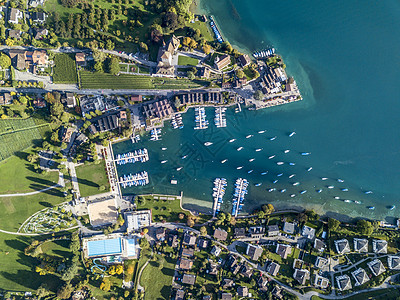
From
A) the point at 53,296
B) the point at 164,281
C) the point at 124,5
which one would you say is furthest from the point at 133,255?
the point at 124,5

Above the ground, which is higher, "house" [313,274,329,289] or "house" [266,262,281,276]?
"house" [266,262,281,276]

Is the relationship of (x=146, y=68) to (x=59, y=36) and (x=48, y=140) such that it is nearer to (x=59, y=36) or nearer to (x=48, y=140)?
(x=59, y=36)

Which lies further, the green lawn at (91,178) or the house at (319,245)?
the green lawn at (91,178)

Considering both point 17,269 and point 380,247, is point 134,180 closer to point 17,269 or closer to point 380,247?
point 17,269

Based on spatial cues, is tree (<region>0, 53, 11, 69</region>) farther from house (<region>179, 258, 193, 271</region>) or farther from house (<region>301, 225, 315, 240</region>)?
house (<region>301, 225, 315, 240</region>)

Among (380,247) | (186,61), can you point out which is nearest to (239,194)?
(380,247)

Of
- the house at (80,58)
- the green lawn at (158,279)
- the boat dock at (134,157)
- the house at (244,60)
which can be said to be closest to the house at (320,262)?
the green lawn at (158,279)

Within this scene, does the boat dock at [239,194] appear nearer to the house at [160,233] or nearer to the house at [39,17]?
the house at [160,233]

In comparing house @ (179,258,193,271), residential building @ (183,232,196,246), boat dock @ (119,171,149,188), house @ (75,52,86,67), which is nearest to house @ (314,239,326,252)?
residential building @ (183,232,196,246)
